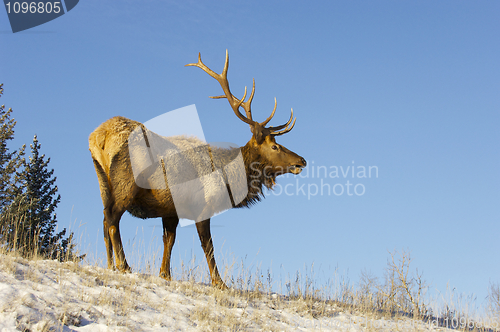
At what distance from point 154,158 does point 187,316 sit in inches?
126

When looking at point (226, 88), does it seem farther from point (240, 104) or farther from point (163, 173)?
point (163, 173)

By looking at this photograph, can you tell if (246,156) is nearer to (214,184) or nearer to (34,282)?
(214,184)

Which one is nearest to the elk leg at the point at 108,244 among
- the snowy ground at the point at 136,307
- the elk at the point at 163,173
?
the elk at the point at 163,173

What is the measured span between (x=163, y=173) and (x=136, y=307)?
2.92m

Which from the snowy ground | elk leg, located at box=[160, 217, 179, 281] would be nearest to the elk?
elk leg, located at box=[160, 217, 179, 281]

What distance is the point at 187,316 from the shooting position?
5.14 meters

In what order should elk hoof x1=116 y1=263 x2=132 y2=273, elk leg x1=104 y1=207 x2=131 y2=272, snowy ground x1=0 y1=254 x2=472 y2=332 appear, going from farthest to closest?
elk leg x1=104 y1=207 x2=131 y2=272, elk hoof x1=116 y1=263 x2=132 y2=273, snowy ground x1=0 y1=254 x2=472 y2=332

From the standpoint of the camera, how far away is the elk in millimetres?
7191

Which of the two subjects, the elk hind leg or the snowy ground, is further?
the elk hind leg

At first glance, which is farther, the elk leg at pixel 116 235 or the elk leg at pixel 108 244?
the elk leg at pixel 108 244

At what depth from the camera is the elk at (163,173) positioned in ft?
23.6

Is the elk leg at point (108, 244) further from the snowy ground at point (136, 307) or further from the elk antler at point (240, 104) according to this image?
the elk antler at point (240, 104)

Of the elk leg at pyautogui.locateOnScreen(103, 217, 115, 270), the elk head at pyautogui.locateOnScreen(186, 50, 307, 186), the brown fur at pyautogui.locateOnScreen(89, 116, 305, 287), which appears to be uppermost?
the elk head at pyautogui.locateOnScreen(186, 50, 307, 186)

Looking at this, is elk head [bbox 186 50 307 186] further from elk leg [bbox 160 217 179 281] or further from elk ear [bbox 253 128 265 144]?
elk leg [bbox 160 217 179 281]
